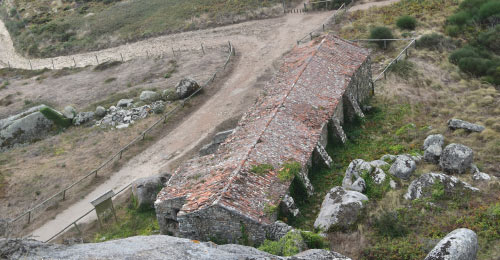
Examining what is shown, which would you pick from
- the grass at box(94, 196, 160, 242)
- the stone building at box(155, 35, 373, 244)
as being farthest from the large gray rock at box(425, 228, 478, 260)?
the grass at box(94, 196, 160, 242)

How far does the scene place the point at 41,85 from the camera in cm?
4431

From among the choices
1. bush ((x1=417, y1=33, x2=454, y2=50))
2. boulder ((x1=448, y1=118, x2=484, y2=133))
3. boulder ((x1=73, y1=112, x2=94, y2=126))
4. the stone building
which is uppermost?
the stone building

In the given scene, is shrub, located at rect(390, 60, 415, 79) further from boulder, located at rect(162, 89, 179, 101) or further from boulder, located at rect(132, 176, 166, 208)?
boulder, located at rect(132, 176, 166, 208)

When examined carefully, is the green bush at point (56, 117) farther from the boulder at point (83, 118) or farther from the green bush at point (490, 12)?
the green bush at point (490, 12)

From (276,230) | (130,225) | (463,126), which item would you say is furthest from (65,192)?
(463,126)

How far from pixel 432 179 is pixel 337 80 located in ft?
29.5

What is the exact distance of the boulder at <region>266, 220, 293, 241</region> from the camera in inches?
579

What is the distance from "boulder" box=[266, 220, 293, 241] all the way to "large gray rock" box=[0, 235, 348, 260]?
Answer: 3.12 metres

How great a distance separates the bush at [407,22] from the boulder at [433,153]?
69.2 feet

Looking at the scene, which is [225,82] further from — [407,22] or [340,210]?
[340,210]

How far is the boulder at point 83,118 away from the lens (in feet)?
112

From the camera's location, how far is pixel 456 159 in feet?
59.7

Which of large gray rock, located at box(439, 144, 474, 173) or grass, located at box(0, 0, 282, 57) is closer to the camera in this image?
large gray rock, located at box(439, 144, 474, 173)

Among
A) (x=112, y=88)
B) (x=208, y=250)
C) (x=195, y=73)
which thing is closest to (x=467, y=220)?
(x=208, y=250)
